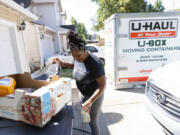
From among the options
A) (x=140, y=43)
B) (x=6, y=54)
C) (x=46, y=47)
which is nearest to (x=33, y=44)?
(x=46, y=47)

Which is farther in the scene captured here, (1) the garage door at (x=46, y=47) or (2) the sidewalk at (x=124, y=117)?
(1) the garage door at (x=46, y=47)

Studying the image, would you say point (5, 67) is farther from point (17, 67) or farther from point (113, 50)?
point (113, 50)

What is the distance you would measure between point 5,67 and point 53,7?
10774 mm

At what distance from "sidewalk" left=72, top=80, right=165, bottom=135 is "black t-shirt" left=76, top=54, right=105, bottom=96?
1.15 meters

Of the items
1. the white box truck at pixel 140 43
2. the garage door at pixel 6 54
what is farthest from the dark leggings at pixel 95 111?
the garage door at pixel 6 54

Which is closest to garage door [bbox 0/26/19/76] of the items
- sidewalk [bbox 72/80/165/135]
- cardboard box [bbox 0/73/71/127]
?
sidewalk [bbox 72/80/165/135]

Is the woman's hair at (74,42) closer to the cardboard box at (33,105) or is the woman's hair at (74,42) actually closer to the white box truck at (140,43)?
the cardboard box at (33,105)

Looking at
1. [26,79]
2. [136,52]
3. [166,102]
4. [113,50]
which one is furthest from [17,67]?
[166,102]

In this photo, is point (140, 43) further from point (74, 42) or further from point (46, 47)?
point (46, 47)

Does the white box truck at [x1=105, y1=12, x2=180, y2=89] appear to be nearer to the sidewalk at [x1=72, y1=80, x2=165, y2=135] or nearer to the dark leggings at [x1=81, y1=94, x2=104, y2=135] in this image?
the sidewalk at [x1=72, y1=80, x2=165, y2=135]

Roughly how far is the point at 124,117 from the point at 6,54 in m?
3.99

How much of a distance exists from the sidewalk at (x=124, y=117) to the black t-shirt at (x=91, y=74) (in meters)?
1.15

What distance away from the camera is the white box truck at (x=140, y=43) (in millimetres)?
3648

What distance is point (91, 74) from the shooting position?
1.48 meters
